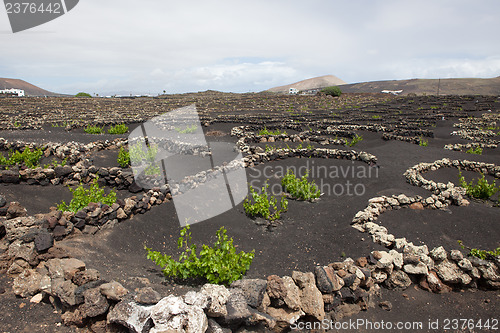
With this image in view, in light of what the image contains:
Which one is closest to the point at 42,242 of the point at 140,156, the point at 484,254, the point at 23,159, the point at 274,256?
the point at 274,256

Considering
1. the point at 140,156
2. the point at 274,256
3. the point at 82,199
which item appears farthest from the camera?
the point at 140,156

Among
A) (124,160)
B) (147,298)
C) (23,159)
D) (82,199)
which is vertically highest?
(23,159)

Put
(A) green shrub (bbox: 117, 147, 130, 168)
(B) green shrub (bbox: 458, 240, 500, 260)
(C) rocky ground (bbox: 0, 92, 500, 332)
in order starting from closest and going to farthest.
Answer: (C) rocky ground (bbox: 0, 92, 500, 332) < (B) green shrub (bbox: 458, 240, 500, 260) < (A) green shrub (bbox: 117, 147, 130, 168)

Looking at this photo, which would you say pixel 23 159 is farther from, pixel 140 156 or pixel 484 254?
pixel 484 254

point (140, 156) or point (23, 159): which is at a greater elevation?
point (23, 159)

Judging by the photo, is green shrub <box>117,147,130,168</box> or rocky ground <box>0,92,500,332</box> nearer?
rocky ground <box>0,92,500,332</box>

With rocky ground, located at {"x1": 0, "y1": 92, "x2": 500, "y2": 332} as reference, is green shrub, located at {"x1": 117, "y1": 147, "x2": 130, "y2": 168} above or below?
above

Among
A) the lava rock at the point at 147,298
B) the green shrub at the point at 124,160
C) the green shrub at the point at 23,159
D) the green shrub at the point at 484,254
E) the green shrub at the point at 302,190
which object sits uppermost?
the green shrub at the point at 23,159

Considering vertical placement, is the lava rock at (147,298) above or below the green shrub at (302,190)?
above

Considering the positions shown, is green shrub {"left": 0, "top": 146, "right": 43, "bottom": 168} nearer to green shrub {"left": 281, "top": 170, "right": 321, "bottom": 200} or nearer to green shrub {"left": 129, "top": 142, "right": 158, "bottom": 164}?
green shrub {"left": 129, "top": 142, "right": 158, "bottom": 164}

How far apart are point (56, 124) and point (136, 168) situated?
16.5 m

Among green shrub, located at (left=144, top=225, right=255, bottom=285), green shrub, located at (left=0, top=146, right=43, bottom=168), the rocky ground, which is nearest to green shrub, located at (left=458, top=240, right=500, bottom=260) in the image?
the rocky ground

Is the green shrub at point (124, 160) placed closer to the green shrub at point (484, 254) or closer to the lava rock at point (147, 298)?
the lava rock at point (147, 298)

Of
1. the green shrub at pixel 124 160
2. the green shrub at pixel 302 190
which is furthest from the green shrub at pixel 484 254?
the green shrub at pixel 124 160
